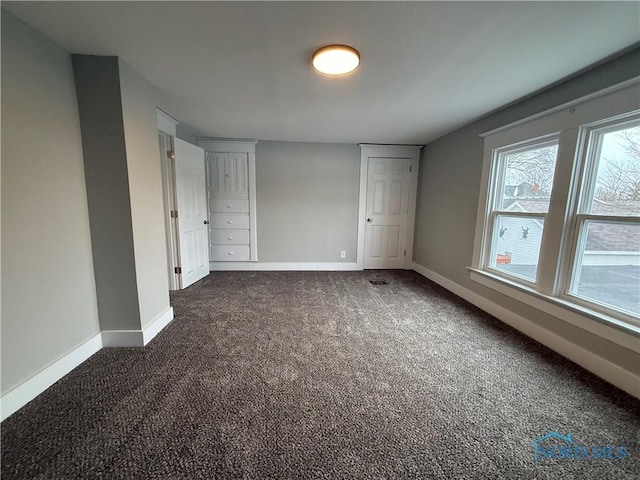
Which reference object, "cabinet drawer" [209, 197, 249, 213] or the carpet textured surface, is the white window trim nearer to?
the carpet textured surface

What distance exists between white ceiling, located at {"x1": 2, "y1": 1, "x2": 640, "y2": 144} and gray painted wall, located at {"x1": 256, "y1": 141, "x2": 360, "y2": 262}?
1557 mm

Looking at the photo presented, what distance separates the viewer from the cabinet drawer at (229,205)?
4012 millimetres

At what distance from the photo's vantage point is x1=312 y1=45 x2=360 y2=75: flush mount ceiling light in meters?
1.55

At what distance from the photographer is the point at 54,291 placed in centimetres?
156

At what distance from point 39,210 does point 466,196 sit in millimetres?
3906

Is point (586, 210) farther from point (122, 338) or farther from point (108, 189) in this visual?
point (122, 338)

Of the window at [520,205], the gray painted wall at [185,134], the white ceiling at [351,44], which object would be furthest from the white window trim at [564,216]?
the gray painted wall at [185,134]

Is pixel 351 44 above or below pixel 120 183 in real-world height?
above

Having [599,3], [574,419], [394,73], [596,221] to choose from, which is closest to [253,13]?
[394,73]

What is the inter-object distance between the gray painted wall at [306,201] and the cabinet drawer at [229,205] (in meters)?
0.23

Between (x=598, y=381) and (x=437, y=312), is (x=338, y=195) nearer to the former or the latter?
(x=437, y=312)

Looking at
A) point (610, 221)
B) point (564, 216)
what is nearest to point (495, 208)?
point (564, 216)

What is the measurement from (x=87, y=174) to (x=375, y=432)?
2.52m

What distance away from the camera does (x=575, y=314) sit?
1.83 meters
